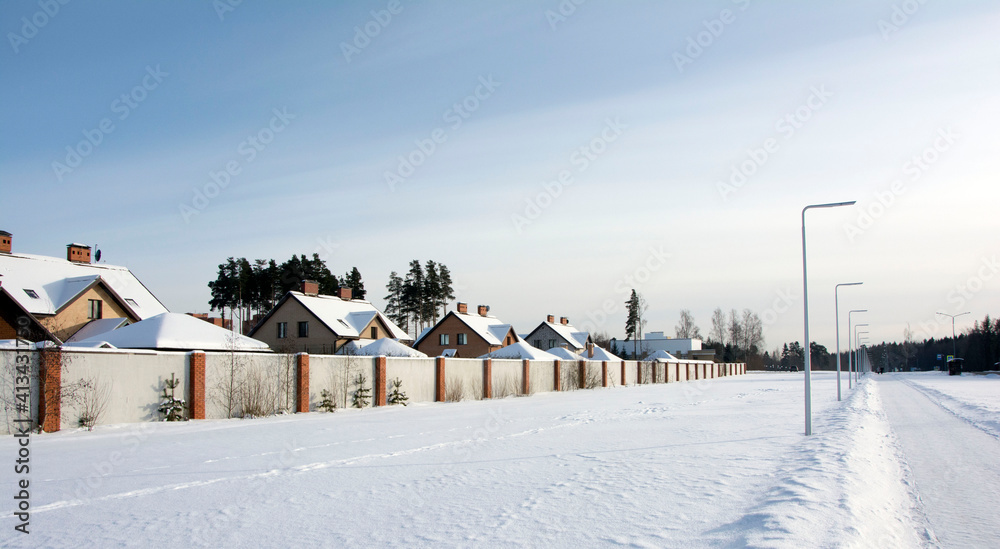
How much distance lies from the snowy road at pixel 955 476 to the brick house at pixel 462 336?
41501 mm

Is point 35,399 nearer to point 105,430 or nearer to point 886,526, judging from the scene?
point 105,430

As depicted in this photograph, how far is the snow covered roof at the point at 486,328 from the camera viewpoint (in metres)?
59.4

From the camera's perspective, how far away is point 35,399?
1478cm

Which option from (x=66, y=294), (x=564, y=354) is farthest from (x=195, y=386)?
(x=564, y=354)

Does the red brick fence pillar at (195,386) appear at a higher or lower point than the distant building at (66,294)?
lower

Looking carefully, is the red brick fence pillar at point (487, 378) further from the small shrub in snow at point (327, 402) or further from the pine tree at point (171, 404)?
the pine tree at point (171, 404)

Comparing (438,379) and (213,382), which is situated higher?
(213,382)

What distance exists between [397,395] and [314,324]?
24.2 m

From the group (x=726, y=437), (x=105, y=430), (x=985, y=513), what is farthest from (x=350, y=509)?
(x=105, y=430)

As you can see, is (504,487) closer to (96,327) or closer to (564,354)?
(96,327)

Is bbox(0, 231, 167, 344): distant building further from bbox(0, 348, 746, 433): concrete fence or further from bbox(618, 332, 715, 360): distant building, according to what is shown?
Answer: bbox(618, 332, 715, 360): distant building

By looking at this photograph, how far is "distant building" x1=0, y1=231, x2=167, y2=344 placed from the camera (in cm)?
3341

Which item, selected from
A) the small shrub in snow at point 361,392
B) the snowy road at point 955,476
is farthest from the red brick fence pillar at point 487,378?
the snowy road at point 955,476

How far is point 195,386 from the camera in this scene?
59.7ft
